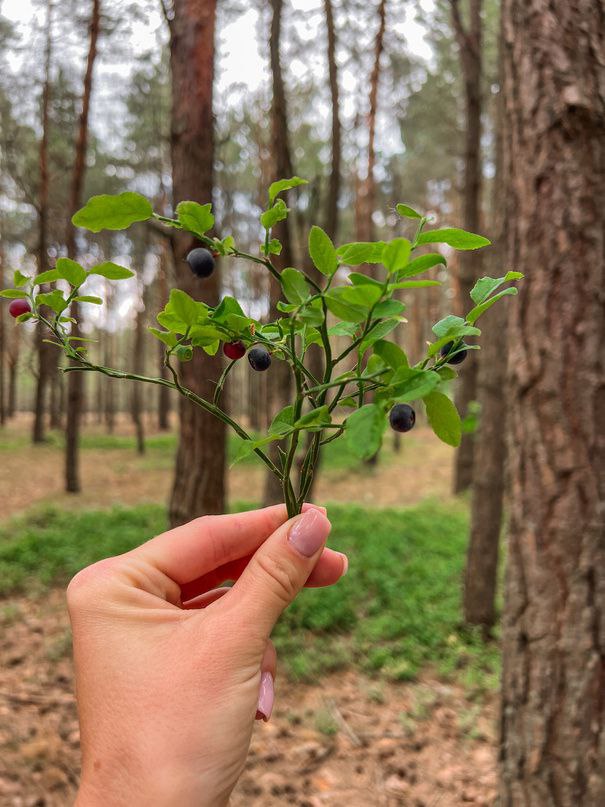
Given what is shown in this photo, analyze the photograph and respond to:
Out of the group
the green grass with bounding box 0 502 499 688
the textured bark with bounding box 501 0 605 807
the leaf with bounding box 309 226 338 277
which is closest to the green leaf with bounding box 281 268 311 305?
the leaf with bounding box 309 226 338 277

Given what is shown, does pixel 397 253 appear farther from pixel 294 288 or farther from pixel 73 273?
pixel 73 273

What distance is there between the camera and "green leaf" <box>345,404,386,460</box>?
1.87 feet

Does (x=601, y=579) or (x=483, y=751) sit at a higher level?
(x=601, y=579)

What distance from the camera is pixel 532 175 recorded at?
6.99 feet

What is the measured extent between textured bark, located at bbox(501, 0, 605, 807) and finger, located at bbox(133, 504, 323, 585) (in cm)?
130

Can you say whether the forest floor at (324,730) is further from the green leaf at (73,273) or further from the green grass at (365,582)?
the green leaf at (73,273)

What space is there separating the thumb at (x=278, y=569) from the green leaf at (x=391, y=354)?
0.37 meters

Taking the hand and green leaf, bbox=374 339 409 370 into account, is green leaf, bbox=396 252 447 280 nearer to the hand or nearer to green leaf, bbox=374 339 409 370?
green leaf, bbox=374 339 409 370

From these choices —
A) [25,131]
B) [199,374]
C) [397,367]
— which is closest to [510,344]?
[397,367]

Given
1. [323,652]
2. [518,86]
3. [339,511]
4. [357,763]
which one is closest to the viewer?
[518,86]

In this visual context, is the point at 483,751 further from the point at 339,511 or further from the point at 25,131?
the point at 25,131

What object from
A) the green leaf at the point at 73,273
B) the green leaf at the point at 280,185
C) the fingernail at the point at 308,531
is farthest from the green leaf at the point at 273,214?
the fingernail at the point at 308,531

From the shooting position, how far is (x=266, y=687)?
1085 millimetres

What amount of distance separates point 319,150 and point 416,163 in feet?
10.9
